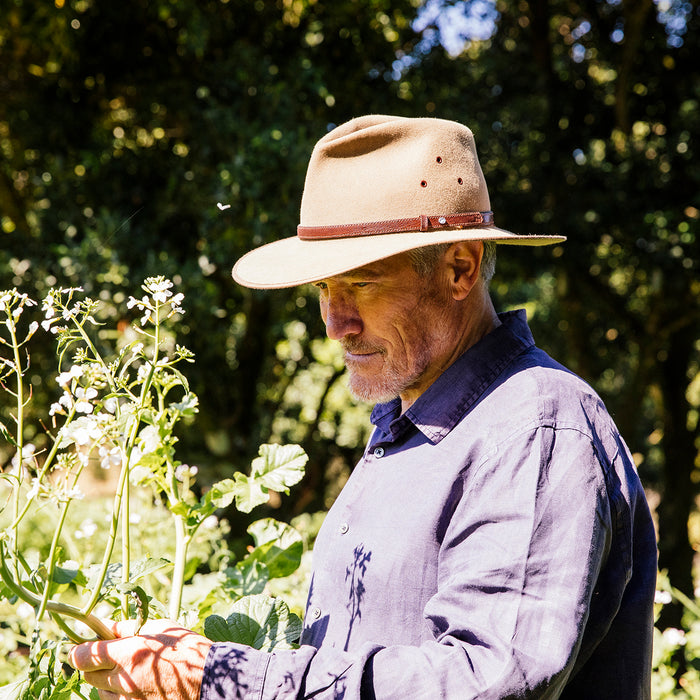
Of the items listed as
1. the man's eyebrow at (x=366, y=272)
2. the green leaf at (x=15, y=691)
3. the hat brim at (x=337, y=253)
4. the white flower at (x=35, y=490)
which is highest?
the hat brim at (x=337, y=253)

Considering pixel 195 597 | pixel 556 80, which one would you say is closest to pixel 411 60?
pixel 556 80

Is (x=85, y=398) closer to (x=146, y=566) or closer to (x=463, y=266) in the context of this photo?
(x=146, y=566)

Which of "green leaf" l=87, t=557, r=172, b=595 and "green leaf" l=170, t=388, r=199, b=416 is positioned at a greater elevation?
"green leaf" l=170, t=388, r=199, b=416

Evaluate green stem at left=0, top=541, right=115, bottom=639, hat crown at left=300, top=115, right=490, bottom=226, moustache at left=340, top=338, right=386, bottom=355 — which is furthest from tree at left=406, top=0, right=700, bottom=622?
green stem at left=0, top=541, right=115, bottom=639

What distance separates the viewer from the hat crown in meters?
1.53

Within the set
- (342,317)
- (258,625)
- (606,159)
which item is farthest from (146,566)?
(606,159)

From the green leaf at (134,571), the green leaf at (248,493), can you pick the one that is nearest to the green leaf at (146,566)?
the green leaf at (134,571)

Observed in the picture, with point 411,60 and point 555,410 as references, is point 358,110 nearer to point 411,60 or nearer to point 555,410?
point 411,60

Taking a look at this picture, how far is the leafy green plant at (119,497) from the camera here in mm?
1232

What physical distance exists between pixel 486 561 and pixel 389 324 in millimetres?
585

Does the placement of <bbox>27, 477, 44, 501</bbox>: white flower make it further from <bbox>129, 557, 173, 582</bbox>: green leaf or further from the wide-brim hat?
the wide-brim hat

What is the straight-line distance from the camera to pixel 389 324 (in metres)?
1.59

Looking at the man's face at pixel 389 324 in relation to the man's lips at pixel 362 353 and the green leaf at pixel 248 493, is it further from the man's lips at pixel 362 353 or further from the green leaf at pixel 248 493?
the green leaf at pixel 248 493

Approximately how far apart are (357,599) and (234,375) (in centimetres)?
479
